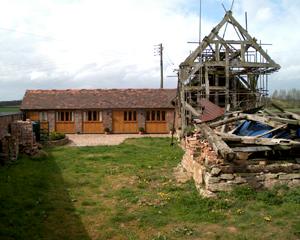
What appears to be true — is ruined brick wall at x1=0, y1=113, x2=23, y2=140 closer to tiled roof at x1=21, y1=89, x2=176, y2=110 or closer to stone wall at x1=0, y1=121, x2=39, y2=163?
stone wall at x1=0, y1=121, x2=39, y2=163

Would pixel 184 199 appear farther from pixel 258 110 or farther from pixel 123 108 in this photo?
pixel 123 108

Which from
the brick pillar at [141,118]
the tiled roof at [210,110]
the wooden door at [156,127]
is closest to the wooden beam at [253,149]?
the tiled roof at [210,110]

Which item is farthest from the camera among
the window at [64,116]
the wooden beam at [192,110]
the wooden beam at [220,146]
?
the window at [64,116]

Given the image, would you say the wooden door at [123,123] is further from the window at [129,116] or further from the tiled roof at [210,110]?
the tiled roof at [210,110]

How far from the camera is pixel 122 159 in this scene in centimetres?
1806

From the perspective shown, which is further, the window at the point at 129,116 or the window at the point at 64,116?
the window at the point at 64,116

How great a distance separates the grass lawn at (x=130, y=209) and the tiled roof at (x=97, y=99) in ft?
60.0

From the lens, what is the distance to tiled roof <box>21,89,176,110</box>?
3281 centimetres

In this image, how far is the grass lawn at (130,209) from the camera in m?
8.02

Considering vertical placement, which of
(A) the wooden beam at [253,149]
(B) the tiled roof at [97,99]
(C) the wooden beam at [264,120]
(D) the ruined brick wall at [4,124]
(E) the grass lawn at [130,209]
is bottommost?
(E) the grass lawn at [130,209]

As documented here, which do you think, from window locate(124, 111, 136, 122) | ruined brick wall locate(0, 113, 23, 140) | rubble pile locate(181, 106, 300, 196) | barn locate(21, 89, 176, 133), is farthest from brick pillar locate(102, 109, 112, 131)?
rubble pile locate(181, 106, 300, 196)

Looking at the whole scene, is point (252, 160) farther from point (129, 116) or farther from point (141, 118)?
point (129, 116)

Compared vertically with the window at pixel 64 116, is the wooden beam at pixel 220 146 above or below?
Answer: below

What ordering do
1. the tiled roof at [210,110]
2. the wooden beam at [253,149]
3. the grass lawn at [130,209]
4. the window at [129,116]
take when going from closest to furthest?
the grass lawn at [130,209]
the wooden beam at [253,149]
the tiled roof at [210,110]
the window at [129,116]
